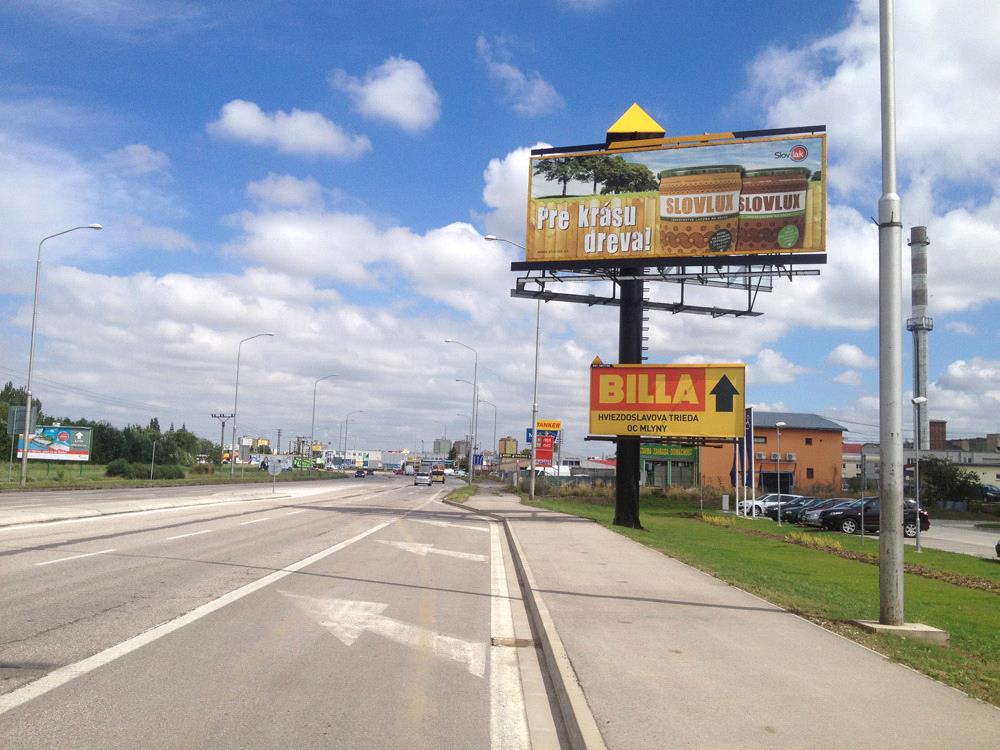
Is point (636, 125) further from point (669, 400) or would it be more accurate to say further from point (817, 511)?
point (817, 511)

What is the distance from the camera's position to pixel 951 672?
24.4ft

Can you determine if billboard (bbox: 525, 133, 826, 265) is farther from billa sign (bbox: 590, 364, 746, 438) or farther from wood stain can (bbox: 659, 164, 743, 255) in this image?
billa sign (bbox: 590, 364, 746, 438)

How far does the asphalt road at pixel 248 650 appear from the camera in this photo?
5.58 m

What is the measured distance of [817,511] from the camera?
38.3 metres

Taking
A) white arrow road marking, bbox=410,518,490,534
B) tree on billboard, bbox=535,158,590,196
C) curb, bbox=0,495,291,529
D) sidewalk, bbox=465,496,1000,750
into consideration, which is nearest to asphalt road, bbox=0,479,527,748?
sidewalk, bbox=465,496,1000,750

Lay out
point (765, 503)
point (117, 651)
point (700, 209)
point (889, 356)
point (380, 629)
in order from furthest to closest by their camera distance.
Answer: point (765, 503) < point (700, 209) < point (889, 356) < point (380, 629) < point (117, 651)

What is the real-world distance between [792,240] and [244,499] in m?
25.5

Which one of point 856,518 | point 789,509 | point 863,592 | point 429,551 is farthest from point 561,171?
point 789,509

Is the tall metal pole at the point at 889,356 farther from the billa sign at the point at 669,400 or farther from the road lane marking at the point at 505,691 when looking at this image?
the billa sign at the point at 669,400

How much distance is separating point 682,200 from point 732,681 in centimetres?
2331

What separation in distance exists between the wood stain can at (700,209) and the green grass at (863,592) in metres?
9.57

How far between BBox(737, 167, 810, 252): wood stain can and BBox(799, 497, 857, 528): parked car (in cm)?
1470

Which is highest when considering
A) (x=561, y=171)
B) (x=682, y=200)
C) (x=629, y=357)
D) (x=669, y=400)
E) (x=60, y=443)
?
(x=561, y=171)

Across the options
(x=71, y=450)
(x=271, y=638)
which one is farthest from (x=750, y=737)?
(x=71, y=450)
